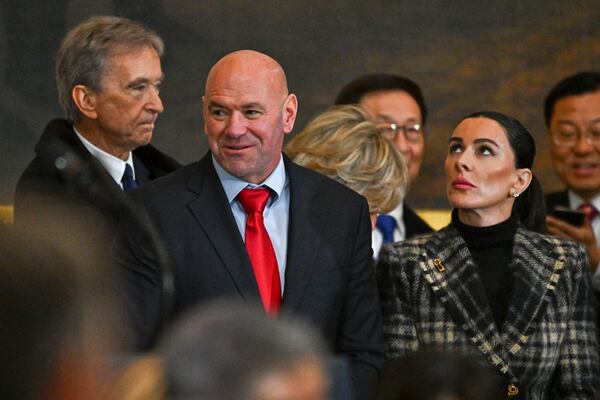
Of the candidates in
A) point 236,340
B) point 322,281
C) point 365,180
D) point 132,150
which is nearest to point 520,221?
point 365,180

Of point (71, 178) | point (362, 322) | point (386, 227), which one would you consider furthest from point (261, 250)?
point (386, 227)

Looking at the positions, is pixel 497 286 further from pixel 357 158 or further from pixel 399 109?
pixel 399 109

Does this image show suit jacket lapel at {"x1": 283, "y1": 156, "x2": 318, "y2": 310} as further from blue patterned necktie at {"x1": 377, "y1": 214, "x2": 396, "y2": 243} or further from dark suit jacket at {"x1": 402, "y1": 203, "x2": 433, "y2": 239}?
dark suit jacket at {"x1": 402, "y1": 203, "x2": 433, "y2": 239}

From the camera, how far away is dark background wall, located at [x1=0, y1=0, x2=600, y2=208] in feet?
18.5

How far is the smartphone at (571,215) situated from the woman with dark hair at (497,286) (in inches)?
41.4

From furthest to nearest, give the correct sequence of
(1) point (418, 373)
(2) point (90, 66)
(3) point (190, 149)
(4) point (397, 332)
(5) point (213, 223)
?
(3) point (190, 149), (2) point (90, 66), (4) point (397, 332), (5) point (213, 223), (1) point (418, 373)

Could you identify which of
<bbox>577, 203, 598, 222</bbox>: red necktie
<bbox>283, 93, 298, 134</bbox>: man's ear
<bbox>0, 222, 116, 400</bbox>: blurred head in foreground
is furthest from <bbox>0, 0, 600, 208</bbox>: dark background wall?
<bbox>0, 222, 116, 400</bbox>: blurred head in foreground

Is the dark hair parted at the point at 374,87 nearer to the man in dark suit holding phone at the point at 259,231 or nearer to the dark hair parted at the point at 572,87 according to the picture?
the dark hair parted at the point at 572,87

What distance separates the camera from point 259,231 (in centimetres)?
356

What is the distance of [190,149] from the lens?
5973 mm

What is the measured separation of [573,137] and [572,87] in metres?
0.30

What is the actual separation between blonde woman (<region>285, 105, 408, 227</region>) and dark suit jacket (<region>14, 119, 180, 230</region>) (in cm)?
55

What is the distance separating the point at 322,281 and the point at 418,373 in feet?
5.57

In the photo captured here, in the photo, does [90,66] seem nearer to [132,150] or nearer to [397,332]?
[132,150]
